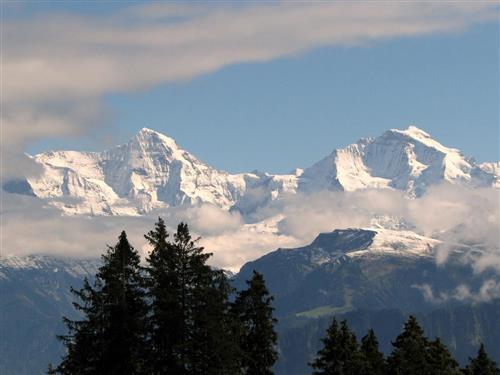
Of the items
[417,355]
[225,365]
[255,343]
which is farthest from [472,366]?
[225,365]

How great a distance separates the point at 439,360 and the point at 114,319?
4247cm

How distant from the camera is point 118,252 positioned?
269 ft

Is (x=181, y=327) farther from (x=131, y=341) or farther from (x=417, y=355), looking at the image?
(x=417, y=355)

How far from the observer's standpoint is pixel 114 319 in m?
81.0

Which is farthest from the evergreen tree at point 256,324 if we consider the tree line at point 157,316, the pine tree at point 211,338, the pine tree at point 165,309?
the pine tree at point 165,309

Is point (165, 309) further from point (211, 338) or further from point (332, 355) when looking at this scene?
point (332, 355)

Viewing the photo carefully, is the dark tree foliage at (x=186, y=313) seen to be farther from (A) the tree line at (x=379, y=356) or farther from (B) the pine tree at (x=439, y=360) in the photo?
(B) the pine tree at (x=439, y=360)

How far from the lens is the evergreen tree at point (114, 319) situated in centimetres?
8088

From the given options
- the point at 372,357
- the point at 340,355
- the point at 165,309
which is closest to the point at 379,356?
the point at 372,357

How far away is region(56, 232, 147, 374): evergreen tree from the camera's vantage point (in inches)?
3184

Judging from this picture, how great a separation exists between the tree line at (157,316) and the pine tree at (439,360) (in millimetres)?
33976

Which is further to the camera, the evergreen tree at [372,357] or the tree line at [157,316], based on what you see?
the evergreen tree at [372,357]

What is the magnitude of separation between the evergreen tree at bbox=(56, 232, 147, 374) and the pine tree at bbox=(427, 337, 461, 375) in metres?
37.9

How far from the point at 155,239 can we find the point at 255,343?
56.2 feet
